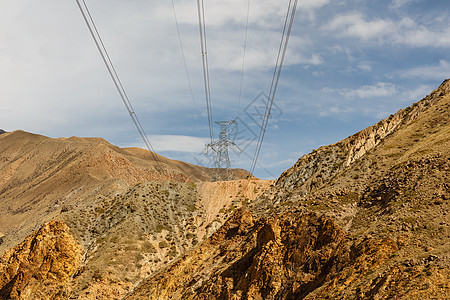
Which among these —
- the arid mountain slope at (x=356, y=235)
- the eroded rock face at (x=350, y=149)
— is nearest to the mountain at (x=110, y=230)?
the arid mountain slope at (x=356, y=235)

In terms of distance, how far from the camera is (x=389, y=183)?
132ft

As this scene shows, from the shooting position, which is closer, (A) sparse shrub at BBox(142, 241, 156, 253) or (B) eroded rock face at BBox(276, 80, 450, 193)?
(B) eroded rock face at BBox(276, 80, 450, 193)

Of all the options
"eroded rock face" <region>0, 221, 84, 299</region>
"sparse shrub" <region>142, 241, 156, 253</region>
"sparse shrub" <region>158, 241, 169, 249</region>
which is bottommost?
"eroded rock face" <region>0, 221, 84, 299</region>

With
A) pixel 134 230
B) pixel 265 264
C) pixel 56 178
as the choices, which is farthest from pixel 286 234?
pixel 56 178

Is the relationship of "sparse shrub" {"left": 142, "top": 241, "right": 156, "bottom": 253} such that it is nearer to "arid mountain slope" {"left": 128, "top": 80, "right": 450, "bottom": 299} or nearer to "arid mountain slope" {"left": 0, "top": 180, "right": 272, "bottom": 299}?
A: "arid mountain slope" {"left": 0, "top": 180, "right": 272, "bottom": 299}

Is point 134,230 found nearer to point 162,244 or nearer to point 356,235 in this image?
point 162,244

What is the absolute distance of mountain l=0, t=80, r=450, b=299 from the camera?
2966 cm

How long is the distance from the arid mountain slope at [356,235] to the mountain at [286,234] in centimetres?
11

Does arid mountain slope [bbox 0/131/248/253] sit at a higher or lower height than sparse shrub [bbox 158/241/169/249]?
higher

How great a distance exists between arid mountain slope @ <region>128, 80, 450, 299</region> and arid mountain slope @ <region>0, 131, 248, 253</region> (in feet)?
162

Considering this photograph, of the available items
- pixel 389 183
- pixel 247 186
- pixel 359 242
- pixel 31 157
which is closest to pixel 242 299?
Answer: pixel 359 242

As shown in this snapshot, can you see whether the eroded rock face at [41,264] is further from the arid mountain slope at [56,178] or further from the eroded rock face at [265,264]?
the eroded rock face at [265,264]

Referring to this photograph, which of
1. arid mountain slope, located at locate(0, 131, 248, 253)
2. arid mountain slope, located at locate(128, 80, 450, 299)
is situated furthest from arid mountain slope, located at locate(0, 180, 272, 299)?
arid mountain slope, located at locate(0, 131, 248, 253)

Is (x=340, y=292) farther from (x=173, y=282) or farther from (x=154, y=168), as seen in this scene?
(x=154, y=168)
